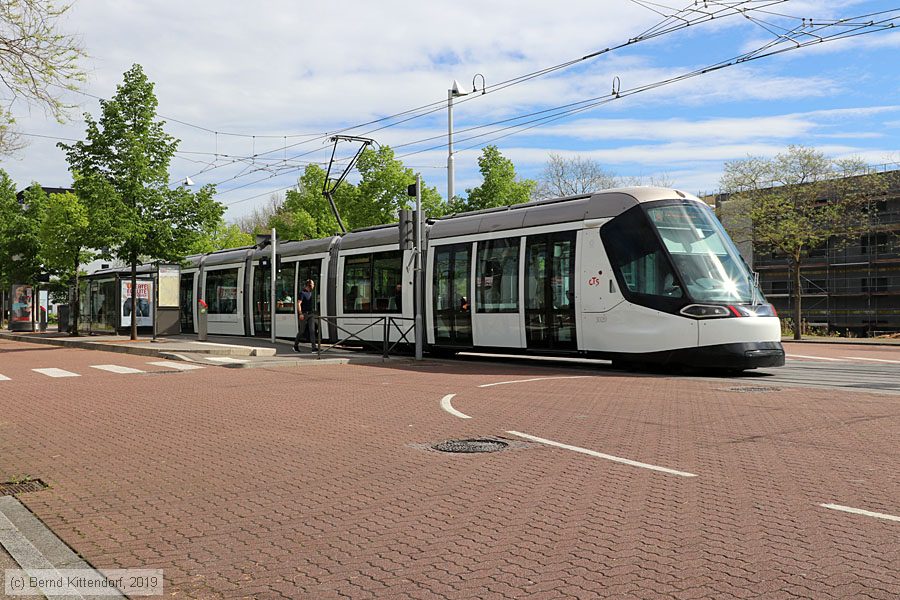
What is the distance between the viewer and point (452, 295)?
19.1 metres

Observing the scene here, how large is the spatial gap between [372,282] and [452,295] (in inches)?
138

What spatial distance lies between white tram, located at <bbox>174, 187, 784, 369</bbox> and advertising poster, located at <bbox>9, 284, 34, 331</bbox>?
26.9 m

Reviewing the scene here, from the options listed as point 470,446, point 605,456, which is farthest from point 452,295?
point 605,456

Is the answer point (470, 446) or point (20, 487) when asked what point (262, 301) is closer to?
point (470, 446)

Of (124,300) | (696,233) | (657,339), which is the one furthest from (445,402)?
(124,300)

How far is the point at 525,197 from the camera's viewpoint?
40.9 meters

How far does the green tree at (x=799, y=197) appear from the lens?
40.7 m

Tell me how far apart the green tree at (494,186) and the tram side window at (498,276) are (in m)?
21.4

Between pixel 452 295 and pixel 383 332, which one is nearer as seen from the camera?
pixel 452 295

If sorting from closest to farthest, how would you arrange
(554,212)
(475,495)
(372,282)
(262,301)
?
(475,495) → (554,212) → (372,282) → (262,301)

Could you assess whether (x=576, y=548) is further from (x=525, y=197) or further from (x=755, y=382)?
(x=525, y=197)

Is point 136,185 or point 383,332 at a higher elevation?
point 136,185

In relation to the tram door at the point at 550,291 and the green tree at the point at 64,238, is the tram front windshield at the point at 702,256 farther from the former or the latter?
the green tree at the point at 64,238

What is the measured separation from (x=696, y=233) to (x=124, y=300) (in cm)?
2396
